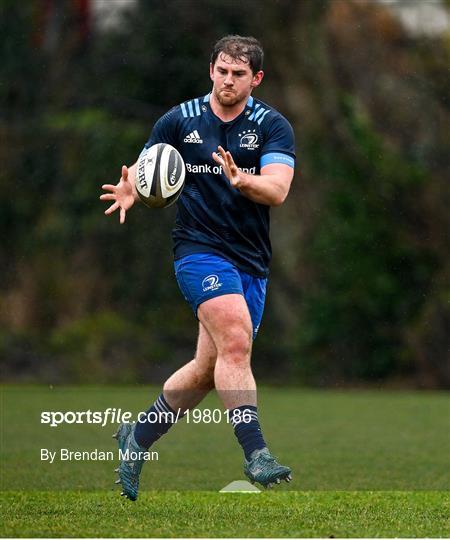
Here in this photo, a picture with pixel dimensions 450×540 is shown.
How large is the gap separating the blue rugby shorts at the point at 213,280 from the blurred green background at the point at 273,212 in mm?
9333

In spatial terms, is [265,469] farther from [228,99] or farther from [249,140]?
[228,99]

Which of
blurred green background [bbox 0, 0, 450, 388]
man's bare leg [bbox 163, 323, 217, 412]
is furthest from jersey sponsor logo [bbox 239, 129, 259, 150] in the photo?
blurred green background [bbox 0, 0, 450, 388]

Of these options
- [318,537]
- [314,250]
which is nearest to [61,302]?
[314,250]

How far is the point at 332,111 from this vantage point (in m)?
15.5

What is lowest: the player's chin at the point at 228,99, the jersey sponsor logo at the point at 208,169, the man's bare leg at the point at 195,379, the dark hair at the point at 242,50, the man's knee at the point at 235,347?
the man's bare leg at the point at 195,379

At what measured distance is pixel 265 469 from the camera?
16.0ft

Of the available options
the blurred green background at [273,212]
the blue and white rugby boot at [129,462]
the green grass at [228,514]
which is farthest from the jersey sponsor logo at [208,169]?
the blurred green background at [273,212]

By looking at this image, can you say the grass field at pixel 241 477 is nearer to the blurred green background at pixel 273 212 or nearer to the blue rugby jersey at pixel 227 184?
the blue rugby jersey at pixel 227 184

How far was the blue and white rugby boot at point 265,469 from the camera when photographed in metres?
4.82

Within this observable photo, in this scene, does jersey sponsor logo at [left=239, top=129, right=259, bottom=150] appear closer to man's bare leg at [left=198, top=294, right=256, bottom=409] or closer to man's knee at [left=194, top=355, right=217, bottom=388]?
man's bare leg at [left=198, top=294, right=256, bottom=409]

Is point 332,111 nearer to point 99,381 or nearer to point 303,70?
point 303,70

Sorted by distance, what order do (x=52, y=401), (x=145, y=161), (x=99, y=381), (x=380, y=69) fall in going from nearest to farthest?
1. (x=145, y=161)
2. (x=52, y=401)
3. (x=99, y=381)
4. (x=380, y=69)

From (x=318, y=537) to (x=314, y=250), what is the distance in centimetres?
1080

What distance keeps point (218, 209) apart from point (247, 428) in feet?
3.48
